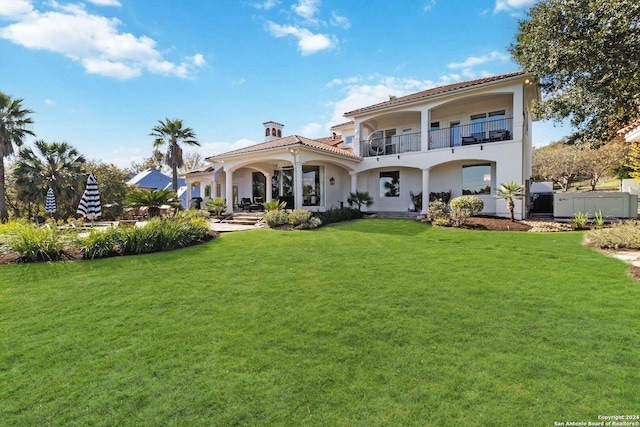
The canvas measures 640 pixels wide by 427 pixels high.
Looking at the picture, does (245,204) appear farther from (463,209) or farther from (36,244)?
(463,209)

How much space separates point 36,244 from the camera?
26.1 feet

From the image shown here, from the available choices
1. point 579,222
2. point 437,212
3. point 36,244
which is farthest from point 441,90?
point 36,244

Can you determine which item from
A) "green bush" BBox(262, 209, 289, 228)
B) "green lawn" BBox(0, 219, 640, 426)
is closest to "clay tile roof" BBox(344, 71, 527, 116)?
"green bush" BBox(262, 209, 289, 228)

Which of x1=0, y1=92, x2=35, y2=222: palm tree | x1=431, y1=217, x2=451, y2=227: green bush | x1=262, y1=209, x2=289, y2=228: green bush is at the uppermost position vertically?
x1=0, y1=92, x2=35, y2=222: palm tree

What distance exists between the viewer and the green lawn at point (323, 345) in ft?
8.50

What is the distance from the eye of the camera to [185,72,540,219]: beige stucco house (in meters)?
15.5

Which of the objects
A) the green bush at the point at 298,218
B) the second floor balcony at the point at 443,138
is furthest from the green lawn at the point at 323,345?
the second floor balcony at the point at 443,138

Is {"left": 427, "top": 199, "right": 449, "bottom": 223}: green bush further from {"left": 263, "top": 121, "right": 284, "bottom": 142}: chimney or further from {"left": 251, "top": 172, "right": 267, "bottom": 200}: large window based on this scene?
{"left": 263, "top": 121, "right": 284, "bottom": 142}: chimney

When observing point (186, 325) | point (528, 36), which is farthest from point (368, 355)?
point (528, 36)

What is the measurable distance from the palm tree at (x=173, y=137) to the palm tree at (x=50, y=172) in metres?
5.55

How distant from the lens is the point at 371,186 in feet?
67.7

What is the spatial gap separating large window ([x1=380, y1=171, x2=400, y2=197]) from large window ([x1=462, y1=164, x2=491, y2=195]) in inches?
151

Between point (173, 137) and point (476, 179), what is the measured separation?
21.7 metres

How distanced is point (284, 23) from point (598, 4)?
10.7m
